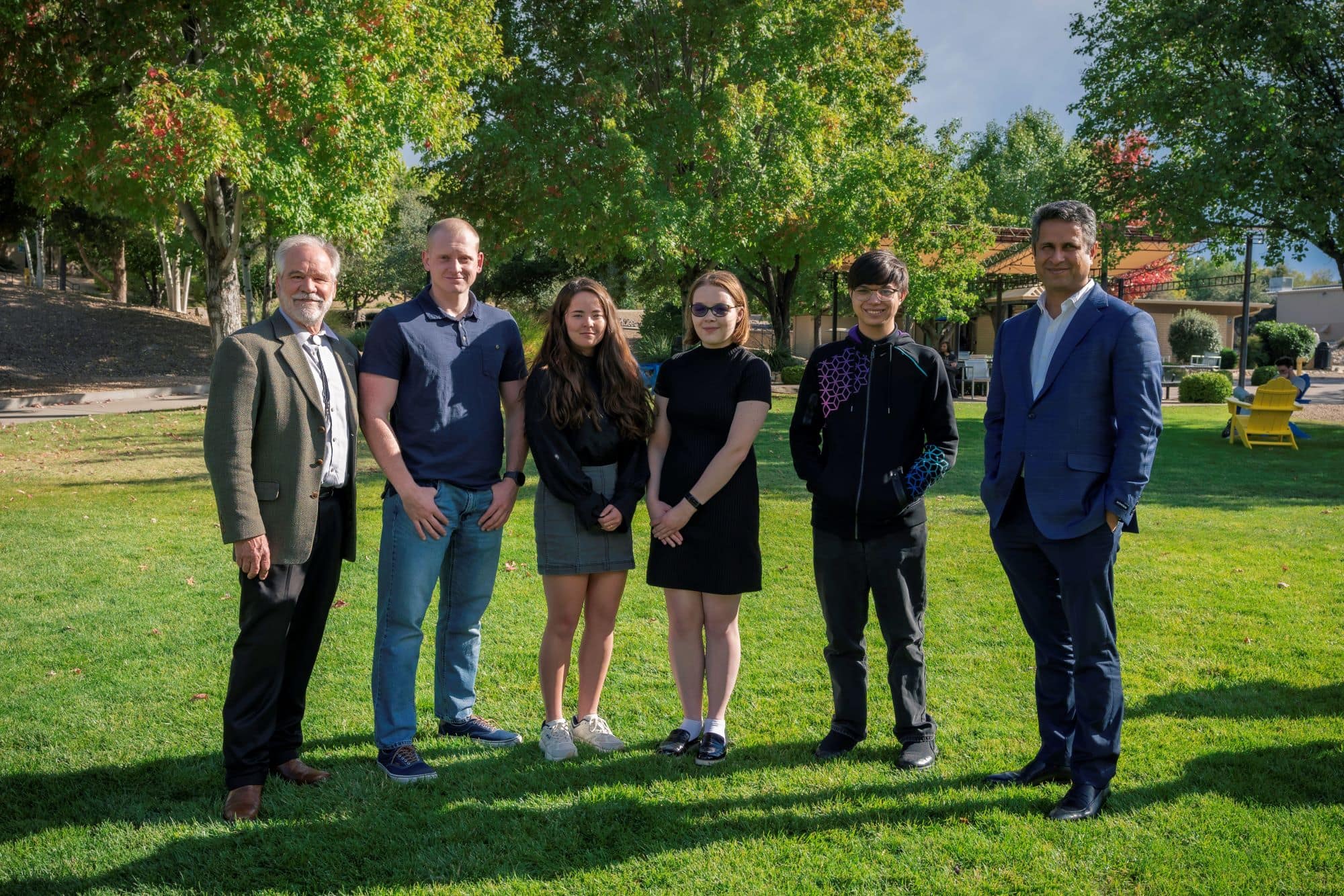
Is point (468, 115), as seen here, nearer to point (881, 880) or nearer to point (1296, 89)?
point (1296, 89)

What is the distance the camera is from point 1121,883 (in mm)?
3123

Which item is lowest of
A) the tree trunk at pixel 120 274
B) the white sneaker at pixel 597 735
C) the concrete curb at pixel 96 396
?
the white sneaker at pixel 597 735

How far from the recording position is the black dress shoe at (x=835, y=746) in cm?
414

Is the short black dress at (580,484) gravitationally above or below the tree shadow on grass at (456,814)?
above

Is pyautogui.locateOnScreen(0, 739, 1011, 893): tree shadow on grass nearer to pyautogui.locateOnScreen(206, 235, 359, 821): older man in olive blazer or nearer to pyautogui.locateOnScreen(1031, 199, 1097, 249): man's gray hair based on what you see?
pyautogui.locateOnScreen(206, 235, 359, 821): older man in olive blazer

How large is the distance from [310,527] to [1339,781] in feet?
13.6

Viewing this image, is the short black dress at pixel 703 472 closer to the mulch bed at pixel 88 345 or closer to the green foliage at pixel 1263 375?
the mulch bed at pixel 88 345

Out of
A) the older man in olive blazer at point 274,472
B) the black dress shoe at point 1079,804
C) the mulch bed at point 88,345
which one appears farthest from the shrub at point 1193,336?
the older man in olive blazer at point 274,472

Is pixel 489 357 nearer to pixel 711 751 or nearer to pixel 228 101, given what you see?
pixel 711 751

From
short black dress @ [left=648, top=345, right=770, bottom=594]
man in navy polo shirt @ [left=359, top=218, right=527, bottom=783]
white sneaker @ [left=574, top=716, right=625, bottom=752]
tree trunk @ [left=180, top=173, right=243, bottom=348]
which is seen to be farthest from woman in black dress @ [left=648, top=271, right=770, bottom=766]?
tree trunk @ [left=180, top=173, right=243, bottom=348]

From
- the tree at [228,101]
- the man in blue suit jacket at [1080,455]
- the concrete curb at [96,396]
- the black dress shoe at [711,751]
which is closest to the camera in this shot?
the man in blue suit jacket at [1080,455]

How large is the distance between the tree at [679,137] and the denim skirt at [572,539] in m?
16.1

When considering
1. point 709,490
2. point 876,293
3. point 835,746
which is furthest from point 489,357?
point 835,746

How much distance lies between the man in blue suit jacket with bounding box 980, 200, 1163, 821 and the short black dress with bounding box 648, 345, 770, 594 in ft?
3.26
